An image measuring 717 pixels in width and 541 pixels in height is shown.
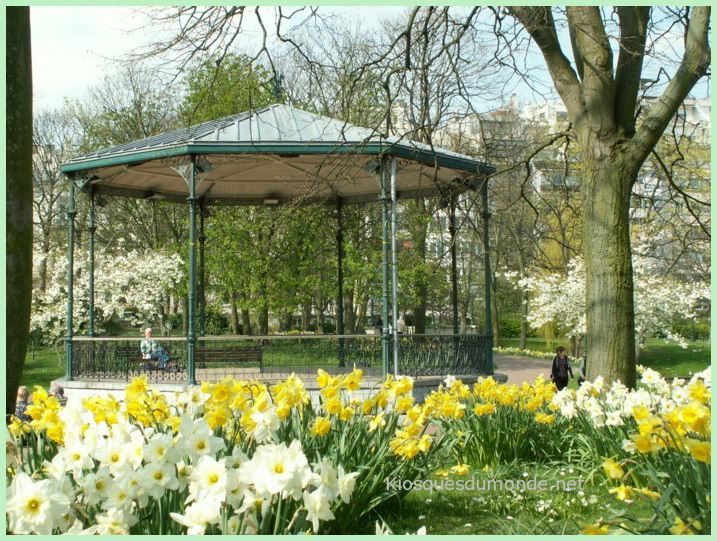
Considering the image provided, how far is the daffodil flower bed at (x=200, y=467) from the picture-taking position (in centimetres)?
281

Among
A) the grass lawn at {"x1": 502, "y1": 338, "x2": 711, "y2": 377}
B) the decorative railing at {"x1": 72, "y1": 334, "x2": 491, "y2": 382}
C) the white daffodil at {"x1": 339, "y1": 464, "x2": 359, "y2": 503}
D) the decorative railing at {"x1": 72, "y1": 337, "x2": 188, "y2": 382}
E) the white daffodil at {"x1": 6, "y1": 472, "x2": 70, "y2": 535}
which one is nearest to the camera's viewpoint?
the white daffodil at {"x1": 6, "y1": 472, "x2": 70, "y2": 535}

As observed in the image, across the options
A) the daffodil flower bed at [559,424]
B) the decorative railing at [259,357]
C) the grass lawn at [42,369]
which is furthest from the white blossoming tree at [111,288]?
the daffodil flower bed at [559,424]

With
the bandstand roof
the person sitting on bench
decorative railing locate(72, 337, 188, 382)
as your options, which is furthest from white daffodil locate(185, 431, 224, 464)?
the person sitting on bench

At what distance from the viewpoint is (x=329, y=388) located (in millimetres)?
4676

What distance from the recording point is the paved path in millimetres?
23203

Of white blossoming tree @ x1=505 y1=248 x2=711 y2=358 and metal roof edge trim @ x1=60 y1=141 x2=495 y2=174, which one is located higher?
metal roof edge trim @ x1=60 y1=141 x2=495 y2=174

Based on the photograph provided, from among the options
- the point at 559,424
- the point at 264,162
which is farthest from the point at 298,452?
the point at 264,162

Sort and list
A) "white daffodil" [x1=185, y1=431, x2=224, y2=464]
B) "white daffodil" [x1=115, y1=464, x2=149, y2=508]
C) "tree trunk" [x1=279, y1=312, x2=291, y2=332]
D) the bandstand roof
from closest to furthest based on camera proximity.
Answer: "white daffodil" [x1=115, y1=464, x2=149, y2=508]
"white daffodil" [x1=185, y1=431, x2=224, y2=464]
the bandstand roof
"tree trunk" [x1=279, y1=312, x2=291, y2=332]

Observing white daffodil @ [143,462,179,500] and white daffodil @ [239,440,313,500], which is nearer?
white daffodil @ [239,440,313,500]

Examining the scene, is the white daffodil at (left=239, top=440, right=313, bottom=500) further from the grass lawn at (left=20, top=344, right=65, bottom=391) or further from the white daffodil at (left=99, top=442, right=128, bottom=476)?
the grass lawn at (left=20, top=344, right=65, bottom=391)

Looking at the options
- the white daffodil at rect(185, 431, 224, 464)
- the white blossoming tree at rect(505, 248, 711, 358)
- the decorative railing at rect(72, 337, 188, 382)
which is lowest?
the decorative railing at rect(72, 337, 188, 382)

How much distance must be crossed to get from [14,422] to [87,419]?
102cm

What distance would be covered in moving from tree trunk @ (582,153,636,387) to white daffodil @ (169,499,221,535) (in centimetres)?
609

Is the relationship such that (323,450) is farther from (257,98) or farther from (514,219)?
(514,219)
